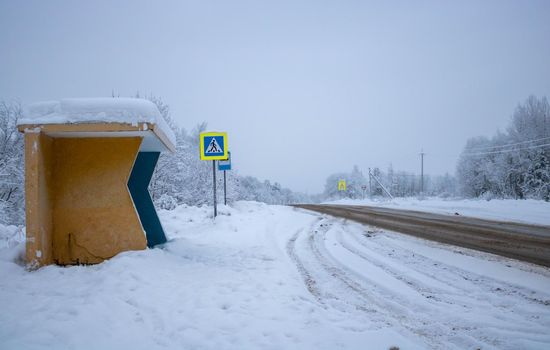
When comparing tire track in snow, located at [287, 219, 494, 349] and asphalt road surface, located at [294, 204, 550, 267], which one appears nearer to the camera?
tire track in snow, located at [287, 219, 494, 349]

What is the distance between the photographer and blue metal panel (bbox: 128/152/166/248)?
24.3 ft

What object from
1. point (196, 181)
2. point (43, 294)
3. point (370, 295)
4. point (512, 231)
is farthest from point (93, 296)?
point (196, 181)

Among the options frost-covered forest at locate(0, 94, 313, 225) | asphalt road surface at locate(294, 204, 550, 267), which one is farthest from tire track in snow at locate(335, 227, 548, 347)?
frost-covered forest at locate(0, 94, 313, 225)

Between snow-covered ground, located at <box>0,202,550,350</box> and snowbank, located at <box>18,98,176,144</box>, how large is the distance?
6.64ft

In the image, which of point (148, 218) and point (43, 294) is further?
point (148, 218)

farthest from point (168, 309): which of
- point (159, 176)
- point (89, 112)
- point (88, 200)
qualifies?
point (159, 176)

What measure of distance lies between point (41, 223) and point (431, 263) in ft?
20.3

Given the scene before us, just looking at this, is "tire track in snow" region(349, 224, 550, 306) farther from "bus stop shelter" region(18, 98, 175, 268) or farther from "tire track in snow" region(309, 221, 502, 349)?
"bus stop shelter" region(18, 98, 175, 268)

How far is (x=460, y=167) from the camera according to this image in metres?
51.4

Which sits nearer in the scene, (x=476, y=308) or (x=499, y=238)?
(x=476, y=308)

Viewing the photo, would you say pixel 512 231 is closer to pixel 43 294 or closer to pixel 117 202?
pixel 117 202

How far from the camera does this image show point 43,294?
139 inches

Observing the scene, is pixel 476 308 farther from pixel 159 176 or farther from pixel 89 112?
pixel 159 176

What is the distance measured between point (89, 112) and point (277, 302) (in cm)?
388
